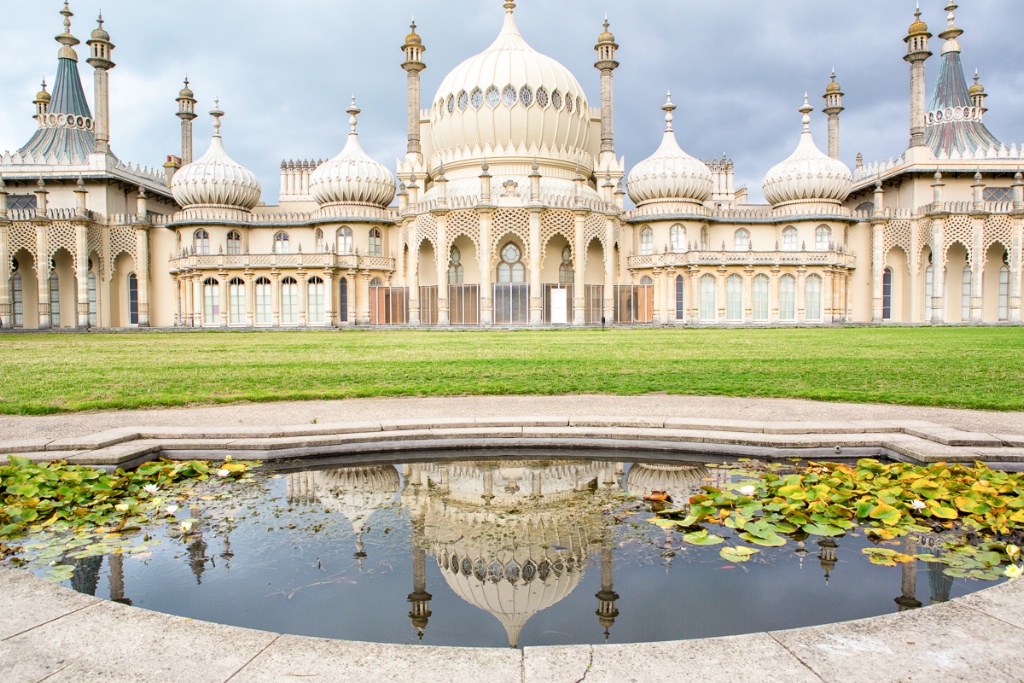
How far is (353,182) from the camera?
141ft

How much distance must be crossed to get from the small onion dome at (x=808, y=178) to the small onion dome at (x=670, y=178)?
13.6 feet

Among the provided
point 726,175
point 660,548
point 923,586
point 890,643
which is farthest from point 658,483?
point 726,175

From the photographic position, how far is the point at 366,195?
142 feet

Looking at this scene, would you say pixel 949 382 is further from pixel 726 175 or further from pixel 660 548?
pixel 726 175

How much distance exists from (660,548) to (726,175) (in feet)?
180

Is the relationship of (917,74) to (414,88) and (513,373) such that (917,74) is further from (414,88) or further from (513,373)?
(513,373)

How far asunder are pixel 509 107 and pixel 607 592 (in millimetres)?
41100

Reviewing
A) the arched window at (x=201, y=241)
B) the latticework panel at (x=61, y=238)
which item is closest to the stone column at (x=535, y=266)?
the arched window at (x=201, y=241)

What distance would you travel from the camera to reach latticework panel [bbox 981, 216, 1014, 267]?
132 ft

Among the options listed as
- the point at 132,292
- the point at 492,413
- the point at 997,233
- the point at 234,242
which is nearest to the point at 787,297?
the point at 997,233

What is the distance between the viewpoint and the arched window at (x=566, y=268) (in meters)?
41.0

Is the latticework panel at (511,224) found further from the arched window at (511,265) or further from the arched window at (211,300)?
the arched window at (211,300)

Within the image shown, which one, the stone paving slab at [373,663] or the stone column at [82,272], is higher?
the stone column at [82,272]

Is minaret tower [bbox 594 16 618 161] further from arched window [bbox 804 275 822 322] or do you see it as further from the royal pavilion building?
arched window [bbox 804 275 822 322]
